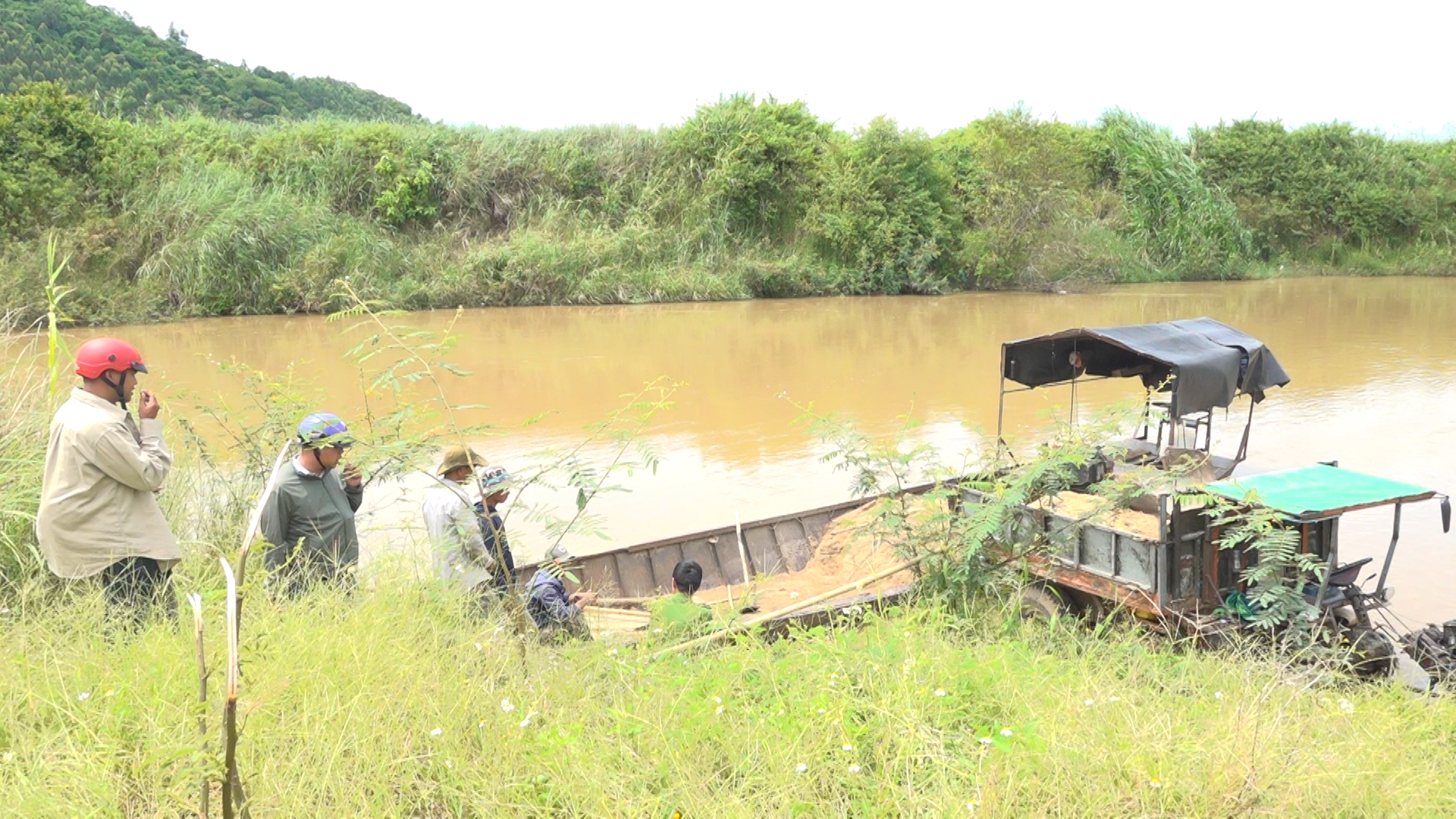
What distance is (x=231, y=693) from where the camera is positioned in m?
1.80

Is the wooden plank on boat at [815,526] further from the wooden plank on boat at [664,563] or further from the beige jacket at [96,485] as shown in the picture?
the beige jacket at [96,485]

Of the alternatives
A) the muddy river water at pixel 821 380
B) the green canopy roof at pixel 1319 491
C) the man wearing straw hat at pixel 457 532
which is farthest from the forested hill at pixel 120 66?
the green canopy roof at pixel 1319 491

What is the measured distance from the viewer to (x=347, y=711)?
3.13m

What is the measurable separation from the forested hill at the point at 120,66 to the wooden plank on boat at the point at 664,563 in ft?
100

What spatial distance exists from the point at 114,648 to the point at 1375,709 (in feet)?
16.0

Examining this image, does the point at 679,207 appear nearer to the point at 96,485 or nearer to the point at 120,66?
the point at 120,66

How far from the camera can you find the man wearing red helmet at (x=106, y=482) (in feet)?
12.9

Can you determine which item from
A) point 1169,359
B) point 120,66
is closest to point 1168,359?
point 1169,359

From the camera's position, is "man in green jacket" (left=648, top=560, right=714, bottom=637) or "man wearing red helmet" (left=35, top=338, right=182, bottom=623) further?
"man in green jacket" (left=648, top=560, right=714, bottom=637)

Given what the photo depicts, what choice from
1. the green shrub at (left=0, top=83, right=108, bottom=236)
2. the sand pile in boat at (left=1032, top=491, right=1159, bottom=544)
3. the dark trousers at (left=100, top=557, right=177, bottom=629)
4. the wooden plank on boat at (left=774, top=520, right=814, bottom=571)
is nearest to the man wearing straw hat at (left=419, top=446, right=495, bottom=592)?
the dark trousers at (left=100, top=557, right=177, bottom=629)

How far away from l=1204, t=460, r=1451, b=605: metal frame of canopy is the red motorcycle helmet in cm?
511

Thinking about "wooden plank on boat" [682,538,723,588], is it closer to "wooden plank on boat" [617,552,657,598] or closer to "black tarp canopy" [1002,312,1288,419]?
"wooden plank on boat" [617,552,657,598]

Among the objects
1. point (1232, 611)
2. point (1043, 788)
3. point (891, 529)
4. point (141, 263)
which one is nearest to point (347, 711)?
point (1043, 788)

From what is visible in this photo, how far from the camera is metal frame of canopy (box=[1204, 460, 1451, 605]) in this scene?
5555 millimetres
